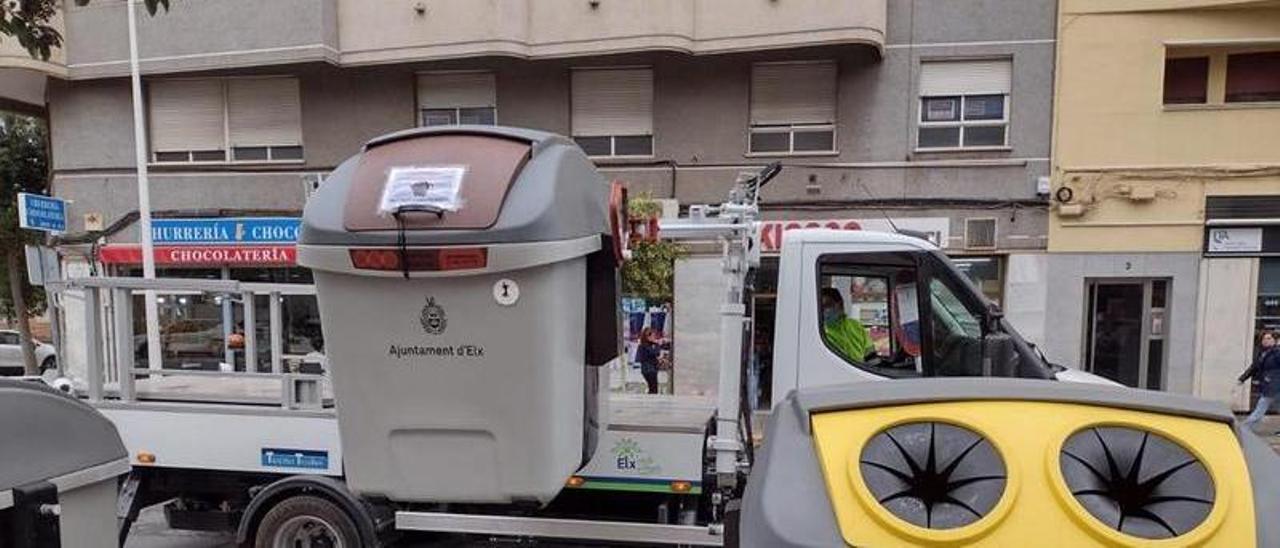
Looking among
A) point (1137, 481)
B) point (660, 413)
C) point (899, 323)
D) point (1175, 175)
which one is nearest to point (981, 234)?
point (1175, 175)

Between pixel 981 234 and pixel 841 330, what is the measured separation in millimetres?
7479

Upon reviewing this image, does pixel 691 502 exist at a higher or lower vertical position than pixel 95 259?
lower

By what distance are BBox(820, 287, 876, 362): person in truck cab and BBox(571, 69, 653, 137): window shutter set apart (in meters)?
7.44

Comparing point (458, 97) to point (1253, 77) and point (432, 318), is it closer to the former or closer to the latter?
point (432, 318)

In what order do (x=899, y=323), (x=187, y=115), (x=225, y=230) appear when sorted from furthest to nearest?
1. (x=187, y=115)
2. (x=225, y=230)
3. (x=899, y=323)

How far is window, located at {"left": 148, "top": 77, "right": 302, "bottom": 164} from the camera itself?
1187 cm

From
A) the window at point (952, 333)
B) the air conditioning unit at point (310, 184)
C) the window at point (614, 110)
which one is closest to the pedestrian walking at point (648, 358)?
the window at point (614, 110)

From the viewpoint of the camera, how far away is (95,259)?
478 inches

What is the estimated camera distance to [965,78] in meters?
10.7

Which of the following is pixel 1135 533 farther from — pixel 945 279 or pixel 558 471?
pixel 945 279

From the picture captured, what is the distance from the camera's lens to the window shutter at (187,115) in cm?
1198

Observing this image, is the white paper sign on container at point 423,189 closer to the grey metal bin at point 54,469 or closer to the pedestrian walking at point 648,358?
the grey metal bin at point 54,469

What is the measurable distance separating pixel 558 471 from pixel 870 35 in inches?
344

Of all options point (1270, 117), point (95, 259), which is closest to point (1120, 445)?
point (1270, 117)
